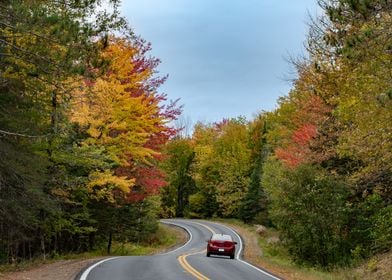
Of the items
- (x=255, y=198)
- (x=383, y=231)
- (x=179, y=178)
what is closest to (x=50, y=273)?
(x=383, y=231)

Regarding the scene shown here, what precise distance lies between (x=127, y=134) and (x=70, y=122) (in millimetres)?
3278

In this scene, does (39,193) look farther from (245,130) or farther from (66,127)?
(245,130)

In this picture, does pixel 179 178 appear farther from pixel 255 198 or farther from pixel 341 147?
pixel 341 147

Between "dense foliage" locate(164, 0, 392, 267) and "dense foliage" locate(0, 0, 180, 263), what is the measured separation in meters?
5.52

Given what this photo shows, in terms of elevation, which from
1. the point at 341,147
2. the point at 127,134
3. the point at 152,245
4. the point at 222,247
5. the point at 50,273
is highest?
the point at 127,134

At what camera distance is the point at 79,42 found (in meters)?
11.4

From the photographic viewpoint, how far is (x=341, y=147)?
15367 millimetres

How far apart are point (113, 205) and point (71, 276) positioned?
46.6ft

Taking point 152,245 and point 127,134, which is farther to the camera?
point 152,245

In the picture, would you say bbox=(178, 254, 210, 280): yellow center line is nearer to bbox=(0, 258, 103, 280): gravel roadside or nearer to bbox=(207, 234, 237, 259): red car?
bbox=(0, 258, 103, 280): gravel roadside

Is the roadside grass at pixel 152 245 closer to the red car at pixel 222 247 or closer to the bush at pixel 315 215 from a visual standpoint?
the red car at pixel 222 247

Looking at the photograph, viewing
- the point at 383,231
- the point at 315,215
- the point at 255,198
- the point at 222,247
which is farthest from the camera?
the point at 255,198

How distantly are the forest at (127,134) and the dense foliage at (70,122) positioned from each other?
57 mm

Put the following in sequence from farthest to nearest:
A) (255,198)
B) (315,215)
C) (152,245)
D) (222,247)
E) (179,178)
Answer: (179,178) < (255,198) < (152,245) < (222,247) < (315,215)
